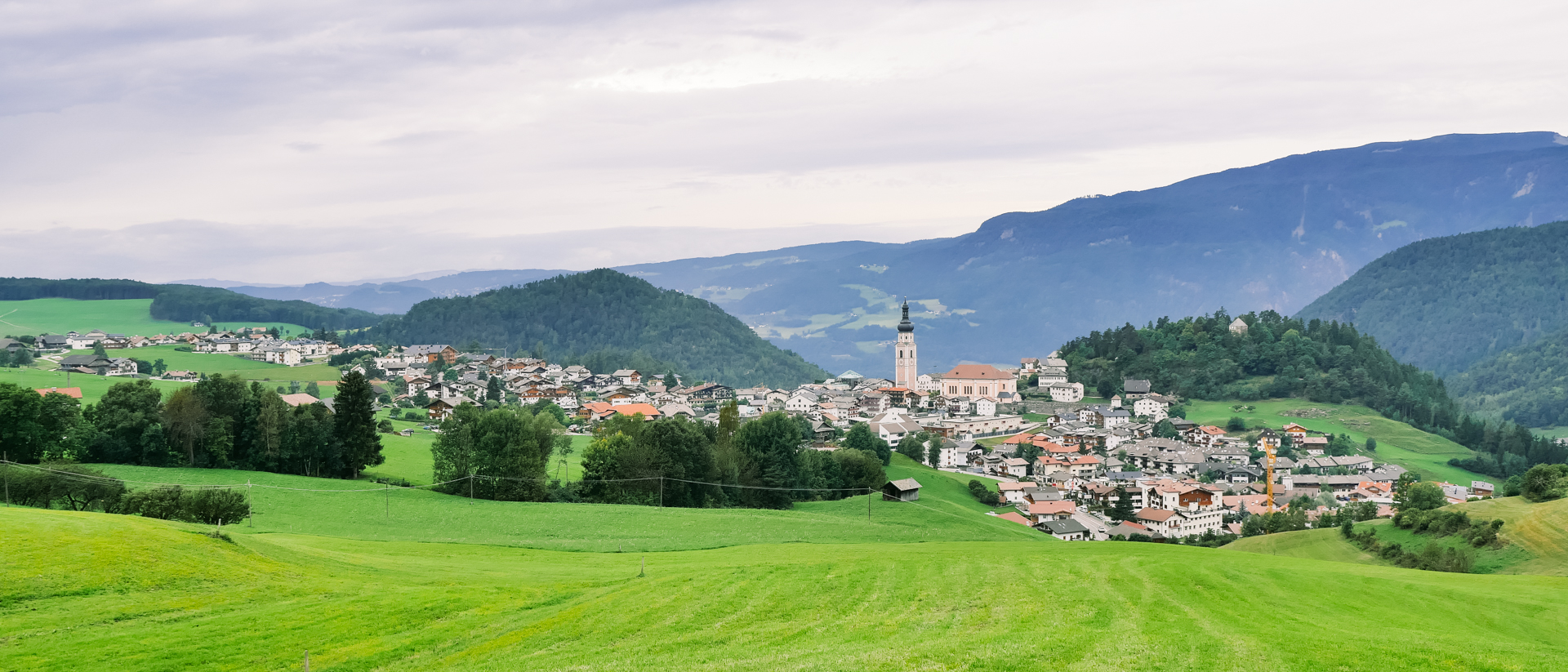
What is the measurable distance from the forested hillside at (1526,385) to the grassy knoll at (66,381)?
18790 centimetres

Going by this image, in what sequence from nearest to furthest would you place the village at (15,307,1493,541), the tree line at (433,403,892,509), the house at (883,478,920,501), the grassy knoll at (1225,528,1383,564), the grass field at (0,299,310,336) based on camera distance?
the grassy knoll at (1225,528,1383,564) < the tree line at (433,403,892,509) < the house at (883,478,920,501) < the village at (15,307,1493,541) < the grass field at (0,299,310,336)

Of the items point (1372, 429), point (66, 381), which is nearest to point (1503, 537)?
point (1372, 429)

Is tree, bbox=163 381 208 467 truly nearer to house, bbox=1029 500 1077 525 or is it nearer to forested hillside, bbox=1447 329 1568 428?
house, bbox=1029 500 1077 525

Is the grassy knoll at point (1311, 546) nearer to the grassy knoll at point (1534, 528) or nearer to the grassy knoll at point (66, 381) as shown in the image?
the grassy knoll at point (1534, 528)

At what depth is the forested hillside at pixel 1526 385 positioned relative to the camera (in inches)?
6462

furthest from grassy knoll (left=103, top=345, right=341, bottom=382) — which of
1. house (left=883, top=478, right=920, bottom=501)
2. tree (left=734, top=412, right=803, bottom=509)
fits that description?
house (left=883, top=478, right=920, bottom=501)

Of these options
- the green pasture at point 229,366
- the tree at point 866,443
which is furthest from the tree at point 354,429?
the green pasture at point 229,366

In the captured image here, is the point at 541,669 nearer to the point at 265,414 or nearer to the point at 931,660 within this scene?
the point at 931,660

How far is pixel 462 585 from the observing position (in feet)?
67.9

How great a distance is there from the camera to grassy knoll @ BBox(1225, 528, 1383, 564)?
5075 cm

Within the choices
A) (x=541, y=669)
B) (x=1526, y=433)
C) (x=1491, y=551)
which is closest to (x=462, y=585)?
Result: (x=541, y=669)

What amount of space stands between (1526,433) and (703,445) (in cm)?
10670

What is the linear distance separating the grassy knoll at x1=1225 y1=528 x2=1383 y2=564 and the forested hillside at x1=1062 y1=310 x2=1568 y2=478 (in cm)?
8211

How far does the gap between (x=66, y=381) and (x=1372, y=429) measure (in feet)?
458
